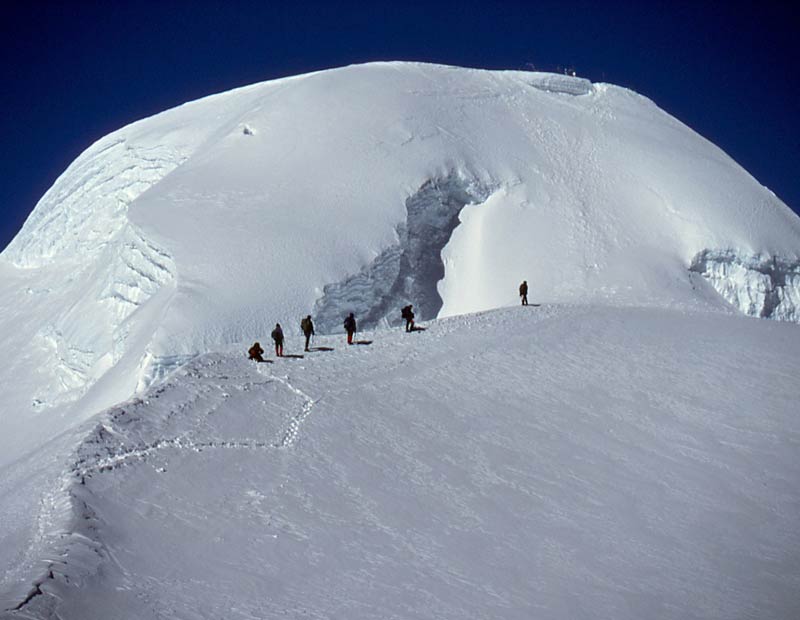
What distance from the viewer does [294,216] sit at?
32094 millimetres

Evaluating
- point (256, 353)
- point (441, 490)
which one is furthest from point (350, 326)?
point (441, 490)

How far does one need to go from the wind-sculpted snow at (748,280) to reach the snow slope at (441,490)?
11.2 m

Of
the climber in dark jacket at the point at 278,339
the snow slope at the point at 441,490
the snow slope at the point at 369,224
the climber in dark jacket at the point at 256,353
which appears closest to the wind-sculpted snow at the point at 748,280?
the snow slope at the point at 369,224

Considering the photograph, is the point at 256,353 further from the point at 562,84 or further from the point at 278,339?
the point at 562,84

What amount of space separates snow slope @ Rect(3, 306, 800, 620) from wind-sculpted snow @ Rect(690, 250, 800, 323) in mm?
11233

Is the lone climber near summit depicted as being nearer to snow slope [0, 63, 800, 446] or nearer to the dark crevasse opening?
snow slope [0, 63, 800, 446]

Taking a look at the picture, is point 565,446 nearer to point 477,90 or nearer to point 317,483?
point 317,483

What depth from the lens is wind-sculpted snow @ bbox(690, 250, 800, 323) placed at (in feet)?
109

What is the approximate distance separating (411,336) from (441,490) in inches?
358

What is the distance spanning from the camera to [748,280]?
33.5m

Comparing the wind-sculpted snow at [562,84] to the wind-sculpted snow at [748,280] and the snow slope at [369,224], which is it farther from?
the wind-sculpted snow at [748,280]

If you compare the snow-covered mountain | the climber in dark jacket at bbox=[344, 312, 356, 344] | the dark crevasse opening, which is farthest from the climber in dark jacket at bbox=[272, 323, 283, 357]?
the dark crevasse opening

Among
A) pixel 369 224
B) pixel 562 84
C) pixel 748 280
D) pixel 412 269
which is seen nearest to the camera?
pixel 369 224

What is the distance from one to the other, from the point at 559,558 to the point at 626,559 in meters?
1.00
